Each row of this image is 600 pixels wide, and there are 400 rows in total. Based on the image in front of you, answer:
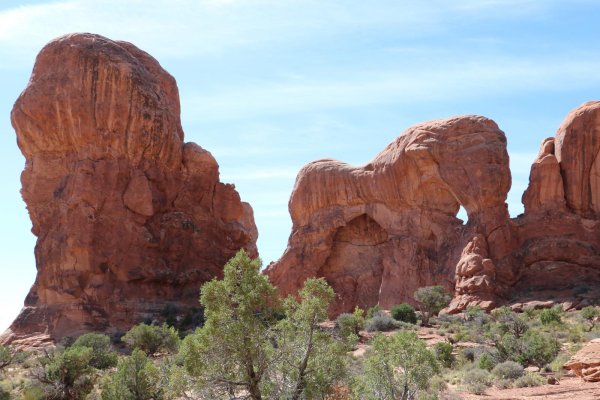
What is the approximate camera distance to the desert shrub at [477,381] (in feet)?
67.1

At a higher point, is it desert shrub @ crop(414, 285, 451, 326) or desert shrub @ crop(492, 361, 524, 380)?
desert shrub @ crop(414, 285, 451, 326)

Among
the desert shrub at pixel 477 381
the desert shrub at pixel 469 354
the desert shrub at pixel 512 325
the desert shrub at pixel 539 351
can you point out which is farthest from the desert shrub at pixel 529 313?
the desert shrub at pixel 477 381

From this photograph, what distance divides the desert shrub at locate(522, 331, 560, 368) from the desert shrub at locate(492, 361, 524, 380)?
126cm

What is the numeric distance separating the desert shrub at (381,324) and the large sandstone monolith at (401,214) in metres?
6.01

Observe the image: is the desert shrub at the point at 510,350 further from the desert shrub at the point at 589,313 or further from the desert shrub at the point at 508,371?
the desert shrub at the point at 589,313

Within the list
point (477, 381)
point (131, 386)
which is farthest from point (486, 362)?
point (131, 386)

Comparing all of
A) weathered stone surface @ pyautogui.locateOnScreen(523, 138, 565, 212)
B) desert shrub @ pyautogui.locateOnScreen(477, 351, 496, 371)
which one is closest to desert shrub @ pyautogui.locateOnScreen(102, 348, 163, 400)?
desert shrub @ pyautogui.locateOnScreen(477, 351, 496, 371)

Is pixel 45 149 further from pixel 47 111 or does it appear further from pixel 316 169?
pixel 316 169

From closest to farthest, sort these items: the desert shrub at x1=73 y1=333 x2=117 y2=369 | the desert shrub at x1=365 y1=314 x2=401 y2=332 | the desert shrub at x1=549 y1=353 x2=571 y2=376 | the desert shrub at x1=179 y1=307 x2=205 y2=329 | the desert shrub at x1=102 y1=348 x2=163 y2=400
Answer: the desert shrub at x1=102 y1=348 x2=163 y2=400
the desert shrub at x1=549 y1=353 x2=571 y2=376
the desert shrub at x1=73 y1=333 x2=117 y2=369
the desert shrub at x1=365 y1=314 x2=401 y2=332
the desert shrub at x1=179 y1=307 x2=205 y2=329

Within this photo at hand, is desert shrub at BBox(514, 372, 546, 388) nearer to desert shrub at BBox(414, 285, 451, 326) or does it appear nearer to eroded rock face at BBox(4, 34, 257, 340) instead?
desert shrub at BBox(414, 285, 451, 326)

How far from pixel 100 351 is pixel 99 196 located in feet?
44.2

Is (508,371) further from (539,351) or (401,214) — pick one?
(401,214)

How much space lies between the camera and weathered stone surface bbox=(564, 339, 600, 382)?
1958cm

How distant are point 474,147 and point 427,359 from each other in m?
26.8
